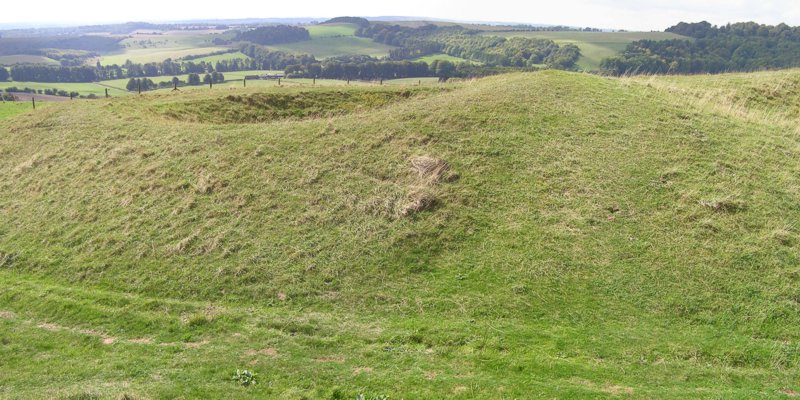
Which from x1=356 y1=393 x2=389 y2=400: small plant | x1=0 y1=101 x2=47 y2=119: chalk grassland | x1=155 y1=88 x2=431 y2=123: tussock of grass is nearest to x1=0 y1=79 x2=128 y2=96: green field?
x1=0 y1=101 x2=47 y2=119: chalk grassland

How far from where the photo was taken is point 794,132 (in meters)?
26.3

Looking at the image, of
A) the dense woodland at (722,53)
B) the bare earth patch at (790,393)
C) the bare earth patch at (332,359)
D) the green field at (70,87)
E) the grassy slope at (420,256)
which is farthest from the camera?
the green field at (70,87)

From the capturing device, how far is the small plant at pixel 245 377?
1255 centimetres

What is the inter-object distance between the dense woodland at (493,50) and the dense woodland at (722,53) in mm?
13476

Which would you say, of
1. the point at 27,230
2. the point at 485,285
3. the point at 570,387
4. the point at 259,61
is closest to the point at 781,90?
the point at 485,285

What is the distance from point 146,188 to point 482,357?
1951 cm

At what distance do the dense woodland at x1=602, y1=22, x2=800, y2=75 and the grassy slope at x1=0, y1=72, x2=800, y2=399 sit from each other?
179ft

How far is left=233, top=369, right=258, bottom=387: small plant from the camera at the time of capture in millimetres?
12547

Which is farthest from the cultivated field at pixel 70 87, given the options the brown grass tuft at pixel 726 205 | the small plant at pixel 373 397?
the brown grass tuft at pixel 726 205

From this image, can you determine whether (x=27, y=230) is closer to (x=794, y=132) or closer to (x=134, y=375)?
(x=134, y=375)

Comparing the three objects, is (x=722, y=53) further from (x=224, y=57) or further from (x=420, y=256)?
(x=224, y=57)

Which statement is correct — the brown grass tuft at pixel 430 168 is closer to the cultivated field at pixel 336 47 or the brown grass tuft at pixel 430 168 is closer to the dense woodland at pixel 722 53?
the dense woodland at pixel 722 53

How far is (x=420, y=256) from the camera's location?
18.4 metres

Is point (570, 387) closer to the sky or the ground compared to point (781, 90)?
closer to the ground
